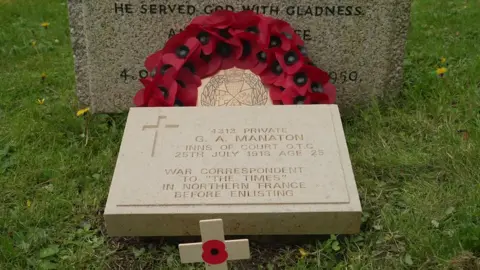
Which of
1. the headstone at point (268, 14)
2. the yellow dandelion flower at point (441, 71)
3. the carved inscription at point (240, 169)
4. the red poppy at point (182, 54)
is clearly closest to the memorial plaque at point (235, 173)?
the carved inscription at point (240, 169)

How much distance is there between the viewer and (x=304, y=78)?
3.14 meters

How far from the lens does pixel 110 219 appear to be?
2.36m

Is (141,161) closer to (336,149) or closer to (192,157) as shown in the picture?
(192,157)

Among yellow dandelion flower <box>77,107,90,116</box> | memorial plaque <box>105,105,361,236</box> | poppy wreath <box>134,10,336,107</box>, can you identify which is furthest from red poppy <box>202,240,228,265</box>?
yellow dandelion flower <box>77,107,90,116</box>

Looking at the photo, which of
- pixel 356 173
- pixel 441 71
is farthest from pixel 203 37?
pixel 441 71

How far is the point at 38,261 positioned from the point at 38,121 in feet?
4.18

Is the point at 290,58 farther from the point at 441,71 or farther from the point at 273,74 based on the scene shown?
the point at 441,71

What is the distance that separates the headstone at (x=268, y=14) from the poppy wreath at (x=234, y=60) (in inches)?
6.8

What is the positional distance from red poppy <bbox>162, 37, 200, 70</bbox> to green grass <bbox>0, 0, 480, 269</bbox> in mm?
590

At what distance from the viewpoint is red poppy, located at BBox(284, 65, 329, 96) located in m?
3.10

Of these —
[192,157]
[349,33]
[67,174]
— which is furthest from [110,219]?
[349,33]

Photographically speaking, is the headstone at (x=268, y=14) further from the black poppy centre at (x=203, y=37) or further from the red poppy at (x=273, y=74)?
the red poppy at (x=273, y=74)

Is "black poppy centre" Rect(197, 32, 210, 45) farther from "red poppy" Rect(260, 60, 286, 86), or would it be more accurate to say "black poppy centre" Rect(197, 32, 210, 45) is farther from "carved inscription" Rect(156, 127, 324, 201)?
"carved inscription" Rect(156, 127, 324, 201)

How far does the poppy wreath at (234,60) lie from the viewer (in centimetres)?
311
